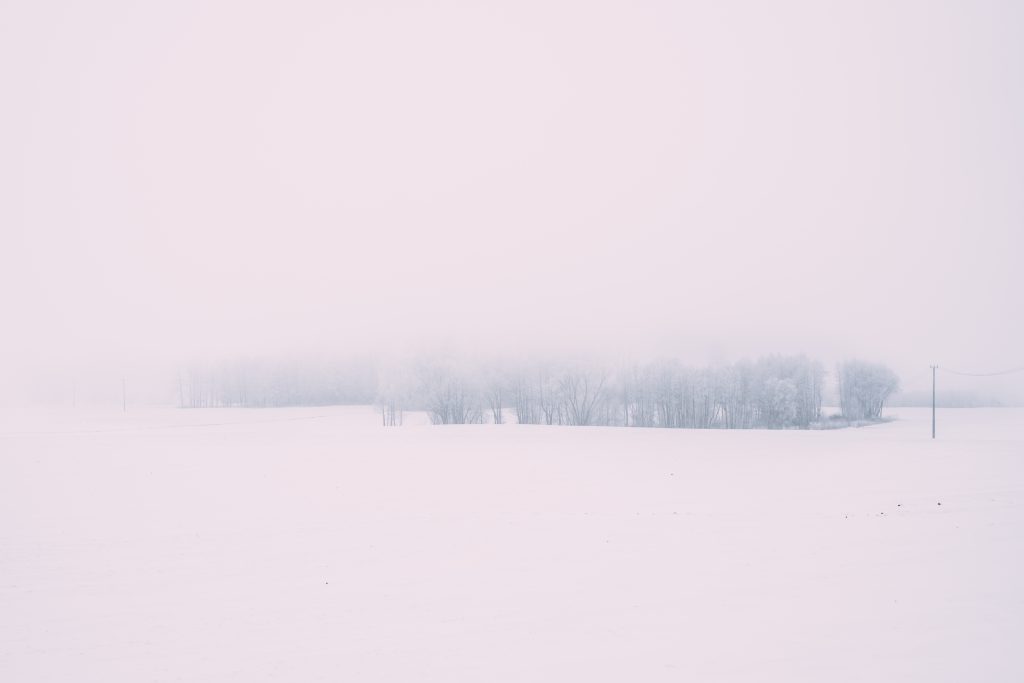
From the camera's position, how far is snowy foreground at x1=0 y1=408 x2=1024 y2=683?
8.49 metres

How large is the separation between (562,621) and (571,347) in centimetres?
5961

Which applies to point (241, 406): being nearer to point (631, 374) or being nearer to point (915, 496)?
point (631, 374)

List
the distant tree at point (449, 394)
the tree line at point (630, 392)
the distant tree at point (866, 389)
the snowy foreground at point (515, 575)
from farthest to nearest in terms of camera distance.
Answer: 1. the distant tree at point (866, 389)
2. the tree line at point (630, 392)
3. the distant tree at point (449, 394)
4. the snowy foreground at point (515, 575)

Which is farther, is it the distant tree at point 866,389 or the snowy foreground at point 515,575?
the distant tree at point 866,389

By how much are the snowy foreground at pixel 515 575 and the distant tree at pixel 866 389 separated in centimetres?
4653

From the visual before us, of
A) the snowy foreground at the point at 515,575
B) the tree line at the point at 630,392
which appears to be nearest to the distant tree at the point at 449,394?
the tree line at the point at 630,392

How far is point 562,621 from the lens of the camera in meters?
9.80

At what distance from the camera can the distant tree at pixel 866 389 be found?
6731cm

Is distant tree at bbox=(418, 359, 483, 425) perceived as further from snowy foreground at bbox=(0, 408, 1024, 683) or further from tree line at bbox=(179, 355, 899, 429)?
snowy foreground at bbox=(0, 408, 1024, 683)

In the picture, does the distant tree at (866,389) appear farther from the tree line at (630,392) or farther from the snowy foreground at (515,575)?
the snowy foreground at (515,575)

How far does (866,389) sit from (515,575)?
2751 inches

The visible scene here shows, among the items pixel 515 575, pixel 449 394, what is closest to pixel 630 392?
pixel 449 394

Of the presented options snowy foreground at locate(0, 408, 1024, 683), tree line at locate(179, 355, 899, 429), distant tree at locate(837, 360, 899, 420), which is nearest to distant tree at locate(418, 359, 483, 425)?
tree line at locate(179, 355, 899, 429)

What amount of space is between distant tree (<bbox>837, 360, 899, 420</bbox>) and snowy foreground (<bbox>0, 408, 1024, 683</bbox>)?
1832 inches
